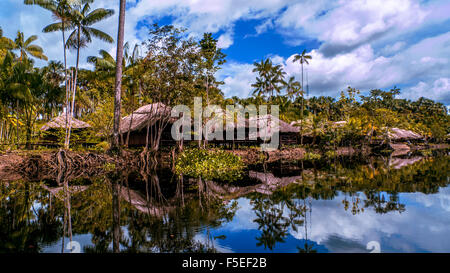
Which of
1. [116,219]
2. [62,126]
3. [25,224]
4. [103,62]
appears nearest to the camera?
[25,224]

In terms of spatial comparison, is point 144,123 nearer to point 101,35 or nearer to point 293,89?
point 101,35

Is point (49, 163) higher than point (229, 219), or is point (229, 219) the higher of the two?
point (49, 163)

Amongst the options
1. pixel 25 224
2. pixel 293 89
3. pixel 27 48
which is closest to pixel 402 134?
pixel 293 89

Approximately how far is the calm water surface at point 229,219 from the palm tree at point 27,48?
2559cm

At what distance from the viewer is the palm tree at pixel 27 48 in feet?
84.5

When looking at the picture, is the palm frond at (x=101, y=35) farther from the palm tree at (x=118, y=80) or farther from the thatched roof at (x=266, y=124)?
the thatched roof at (x=266, y=124)

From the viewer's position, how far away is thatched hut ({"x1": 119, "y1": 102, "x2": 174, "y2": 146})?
15.8 metres

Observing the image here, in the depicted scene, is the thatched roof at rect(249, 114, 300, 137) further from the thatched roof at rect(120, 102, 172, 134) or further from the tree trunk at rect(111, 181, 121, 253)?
the tree trunk at rect(111, 181, 121, 253)

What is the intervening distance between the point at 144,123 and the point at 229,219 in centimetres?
1455

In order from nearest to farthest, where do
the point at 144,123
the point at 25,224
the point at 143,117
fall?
the point at 25,224
the point at 144,123
the point at 143,117

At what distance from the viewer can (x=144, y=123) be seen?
58.1 ft

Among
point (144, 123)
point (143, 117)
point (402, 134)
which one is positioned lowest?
point (144, 123)

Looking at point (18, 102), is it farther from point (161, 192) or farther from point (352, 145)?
point (352, 145)
